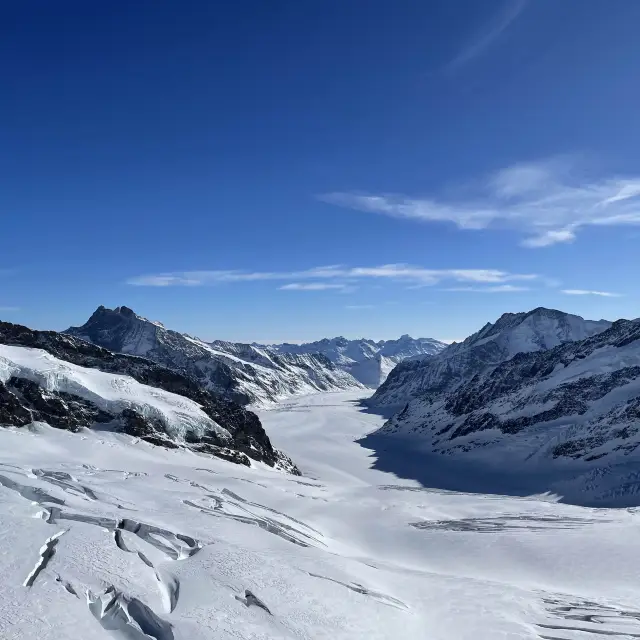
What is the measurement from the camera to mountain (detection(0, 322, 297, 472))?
65.9 m

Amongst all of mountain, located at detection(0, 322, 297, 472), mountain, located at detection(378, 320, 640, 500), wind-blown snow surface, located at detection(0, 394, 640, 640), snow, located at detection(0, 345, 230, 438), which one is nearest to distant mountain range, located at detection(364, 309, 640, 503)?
mountain, located at detection(378, 320, 640, 500)

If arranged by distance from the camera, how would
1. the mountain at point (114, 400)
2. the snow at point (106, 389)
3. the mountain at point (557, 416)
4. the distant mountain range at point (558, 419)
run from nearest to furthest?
1. the mountain at point (114, 400)
2. the snow at point (106, 389)
3. the distant mountain range at point (558, 419)
4. the mountain at point (557, 416)

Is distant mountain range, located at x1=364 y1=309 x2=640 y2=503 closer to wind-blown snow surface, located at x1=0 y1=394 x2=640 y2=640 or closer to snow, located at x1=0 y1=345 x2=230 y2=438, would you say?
wind-blown snow surface, located at x1=0 y1=394 x2=640 y2=640

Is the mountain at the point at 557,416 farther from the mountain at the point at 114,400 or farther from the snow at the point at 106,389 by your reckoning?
the snow at the point at 106,389

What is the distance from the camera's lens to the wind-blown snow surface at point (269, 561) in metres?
20.7

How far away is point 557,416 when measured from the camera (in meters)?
117

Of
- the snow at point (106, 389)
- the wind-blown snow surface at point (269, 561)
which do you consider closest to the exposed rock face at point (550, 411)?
the wind-blown snow surface at point (269, 561)

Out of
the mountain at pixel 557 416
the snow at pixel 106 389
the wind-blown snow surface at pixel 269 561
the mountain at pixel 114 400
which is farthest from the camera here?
the mountain at pixel 557 416

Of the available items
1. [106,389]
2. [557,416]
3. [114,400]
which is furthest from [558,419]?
[106,389]

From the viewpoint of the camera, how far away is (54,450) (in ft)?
183

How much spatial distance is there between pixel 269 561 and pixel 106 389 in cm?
5618

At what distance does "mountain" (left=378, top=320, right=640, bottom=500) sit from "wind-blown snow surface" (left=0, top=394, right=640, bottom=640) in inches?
1544

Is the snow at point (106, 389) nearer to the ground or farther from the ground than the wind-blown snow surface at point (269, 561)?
farther from the ground

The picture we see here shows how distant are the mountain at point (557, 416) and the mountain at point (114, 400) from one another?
52.4 meters
